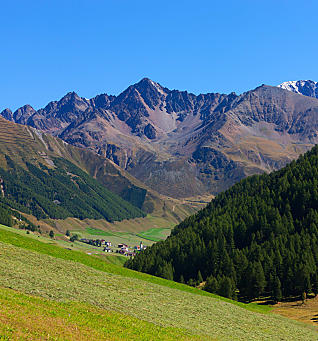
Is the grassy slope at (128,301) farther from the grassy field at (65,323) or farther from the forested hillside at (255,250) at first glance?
the forested hillside at (255,250)

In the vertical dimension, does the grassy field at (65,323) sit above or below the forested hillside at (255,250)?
below

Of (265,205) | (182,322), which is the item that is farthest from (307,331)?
(265,205)

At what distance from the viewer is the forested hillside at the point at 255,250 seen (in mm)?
114188

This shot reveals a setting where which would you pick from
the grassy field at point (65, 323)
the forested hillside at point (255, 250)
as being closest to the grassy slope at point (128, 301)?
the grassy field at point (65, 323)

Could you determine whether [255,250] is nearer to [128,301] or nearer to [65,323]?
[128,301]

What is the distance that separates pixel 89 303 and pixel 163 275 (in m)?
103

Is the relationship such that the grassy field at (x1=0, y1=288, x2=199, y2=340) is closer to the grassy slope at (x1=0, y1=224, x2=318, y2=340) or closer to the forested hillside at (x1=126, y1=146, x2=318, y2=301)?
the grassy slope at (x1=0, y1=224, x2=318, y2=340)

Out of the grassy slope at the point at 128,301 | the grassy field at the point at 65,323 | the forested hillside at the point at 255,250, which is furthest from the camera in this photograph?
the forested hillside at the point at 255,250

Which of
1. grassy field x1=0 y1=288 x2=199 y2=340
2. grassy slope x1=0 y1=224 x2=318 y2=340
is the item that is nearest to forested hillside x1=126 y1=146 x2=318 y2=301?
grassy slope x1=0 y1=224 x2=318 y2=340

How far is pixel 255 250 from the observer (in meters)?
144

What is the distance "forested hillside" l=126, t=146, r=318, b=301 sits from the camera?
114188 millimetres

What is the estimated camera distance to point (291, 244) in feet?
447

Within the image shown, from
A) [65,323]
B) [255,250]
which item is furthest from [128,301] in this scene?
[255,250]

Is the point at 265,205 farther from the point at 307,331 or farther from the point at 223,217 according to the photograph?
the point at 307,331
